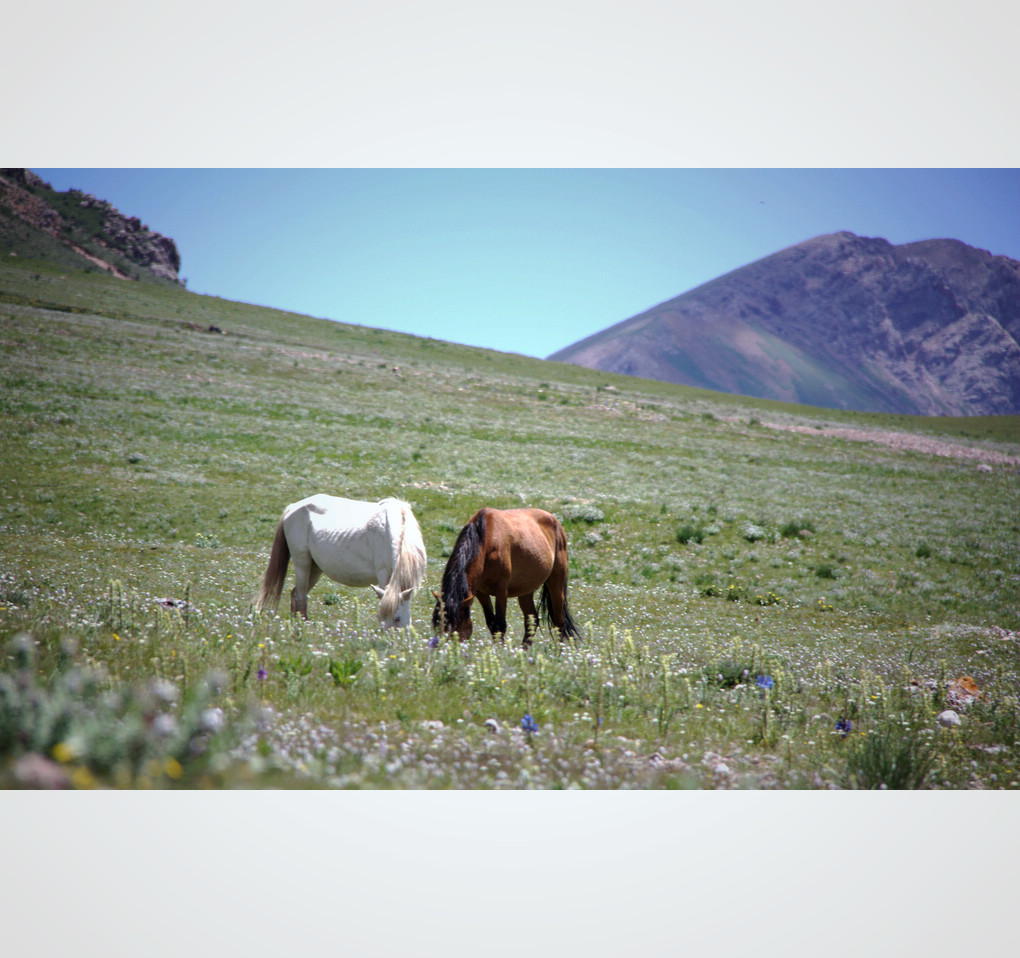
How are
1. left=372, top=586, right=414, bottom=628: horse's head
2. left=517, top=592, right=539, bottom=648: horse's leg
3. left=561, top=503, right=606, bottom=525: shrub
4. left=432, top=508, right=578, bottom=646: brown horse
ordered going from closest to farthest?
left=372, top=586, right=414, bottom=628: horse's head < left=432, top=508, right=578, bottom=646: brown horse < left=517, top=592, right=539, bottom=648: horse's leg < left=561, top=503, right=606, bottom=525: shrub

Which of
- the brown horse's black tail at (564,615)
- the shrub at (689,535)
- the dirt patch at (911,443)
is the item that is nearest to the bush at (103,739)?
the brown horse's black tail at (564,615)

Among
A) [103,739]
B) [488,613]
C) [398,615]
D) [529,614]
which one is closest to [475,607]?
[529,614]

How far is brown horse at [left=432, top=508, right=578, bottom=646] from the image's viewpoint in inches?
340

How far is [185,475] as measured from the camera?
19.7 m

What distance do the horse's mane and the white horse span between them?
0.48 m

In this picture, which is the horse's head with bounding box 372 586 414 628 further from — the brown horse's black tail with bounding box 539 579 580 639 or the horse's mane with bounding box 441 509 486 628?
the brown horse's black tail with bounding box 539 579 580 639

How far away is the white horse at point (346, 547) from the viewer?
29.2 feet

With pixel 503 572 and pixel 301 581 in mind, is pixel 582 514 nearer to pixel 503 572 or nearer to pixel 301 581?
pixel 503 572

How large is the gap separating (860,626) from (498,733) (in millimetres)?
10953

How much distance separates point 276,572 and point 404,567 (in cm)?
285

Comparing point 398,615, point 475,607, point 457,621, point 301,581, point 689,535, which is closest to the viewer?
point 398,615

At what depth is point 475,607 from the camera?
44.5 ft

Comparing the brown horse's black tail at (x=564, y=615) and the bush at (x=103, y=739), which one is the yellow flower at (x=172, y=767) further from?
the brown horse's black tail at (x=564, y=615)

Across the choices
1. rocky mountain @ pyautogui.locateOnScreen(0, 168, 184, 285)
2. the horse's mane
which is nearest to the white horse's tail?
the horse's mane
